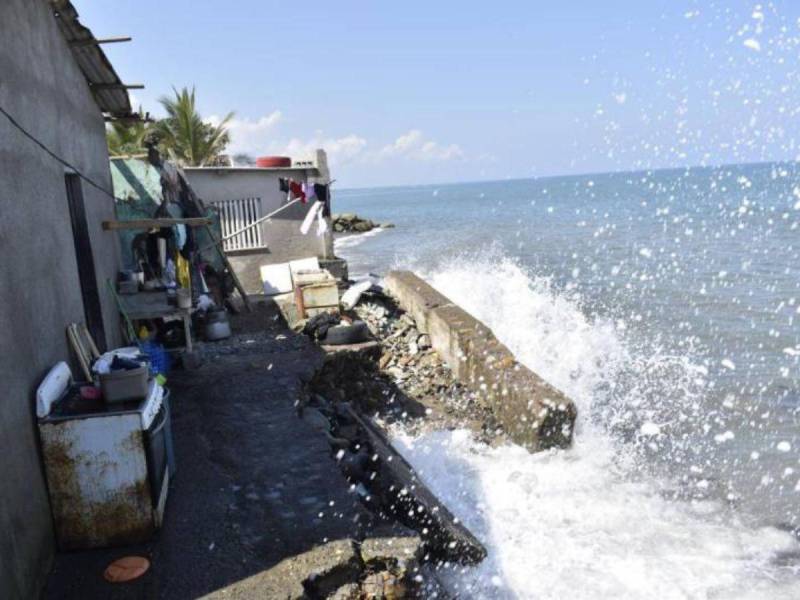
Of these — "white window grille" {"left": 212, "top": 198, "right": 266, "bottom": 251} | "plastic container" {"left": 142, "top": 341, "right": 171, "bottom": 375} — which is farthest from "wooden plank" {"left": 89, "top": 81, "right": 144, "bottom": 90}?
"white window grille" {"left": 212, "top": 198, "right": 266, "bottom": 251}

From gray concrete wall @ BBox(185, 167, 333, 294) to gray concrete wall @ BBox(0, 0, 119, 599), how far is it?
8173 mm

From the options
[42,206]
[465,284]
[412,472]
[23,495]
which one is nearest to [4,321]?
[23,495]

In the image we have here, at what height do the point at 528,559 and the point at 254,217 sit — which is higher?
the point at 254,217

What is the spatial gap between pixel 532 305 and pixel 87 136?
10048mm

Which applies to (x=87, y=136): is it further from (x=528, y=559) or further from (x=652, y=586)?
(x=652, y=586)

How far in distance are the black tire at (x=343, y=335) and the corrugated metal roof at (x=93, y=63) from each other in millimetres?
4523

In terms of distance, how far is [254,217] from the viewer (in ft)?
50.2

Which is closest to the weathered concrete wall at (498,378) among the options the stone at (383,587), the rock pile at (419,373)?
the rock pile at (419,373)

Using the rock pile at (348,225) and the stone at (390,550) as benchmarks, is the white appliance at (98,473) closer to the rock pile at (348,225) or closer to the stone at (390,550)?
the stone at (390,550)

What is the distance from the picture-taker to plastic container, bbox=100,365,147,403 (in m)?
4.38

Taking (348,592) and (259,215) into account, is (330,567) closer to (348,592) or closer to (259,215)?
(348,592)

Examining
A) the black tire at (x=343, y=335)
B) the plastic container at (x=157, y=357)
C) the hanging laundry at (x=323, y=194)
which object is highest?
the hanging laundry at (x=323, y=194)

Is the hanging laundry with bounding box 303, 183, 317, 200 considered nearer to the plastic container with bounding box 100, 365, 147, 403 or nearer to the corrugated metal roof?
the corrugated metal roof

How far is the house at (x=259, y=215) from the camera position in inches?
585
